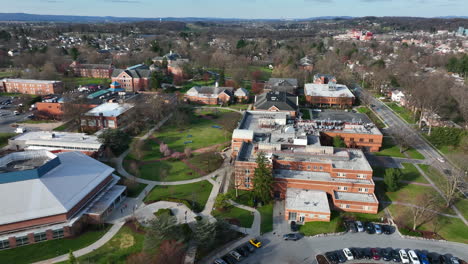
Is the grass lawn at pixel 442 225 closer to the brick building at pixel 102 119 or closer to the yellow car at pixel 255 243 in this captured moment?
the yellow car at pixel 255 243

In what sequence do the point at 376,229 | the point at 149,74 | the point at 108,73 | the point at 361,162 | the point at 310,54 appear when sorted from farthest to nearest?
1. the point at 310,54
2. the point at 108,73
3. the point at 149,74
4. the point at 361,162
5. the point at 376,229

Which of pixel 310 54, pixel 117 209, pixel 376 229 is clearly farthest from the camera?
pixel 310 54

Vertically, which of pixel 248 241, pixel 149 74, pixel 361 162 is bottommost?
pixel 248 241

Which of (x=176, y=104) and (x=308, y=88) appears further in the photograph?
(x=308, y=88)

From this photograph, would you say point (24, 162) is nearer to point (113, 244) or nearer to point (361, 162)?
point (113, 244)

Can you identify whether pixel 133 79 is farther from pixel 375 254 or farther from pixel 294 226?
pixel 375 254

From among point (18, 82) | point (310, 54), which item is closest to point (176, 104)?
point (18, 82)

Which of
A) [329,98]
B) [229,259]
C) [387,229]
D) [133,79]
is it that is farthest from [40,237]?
[133,79]
